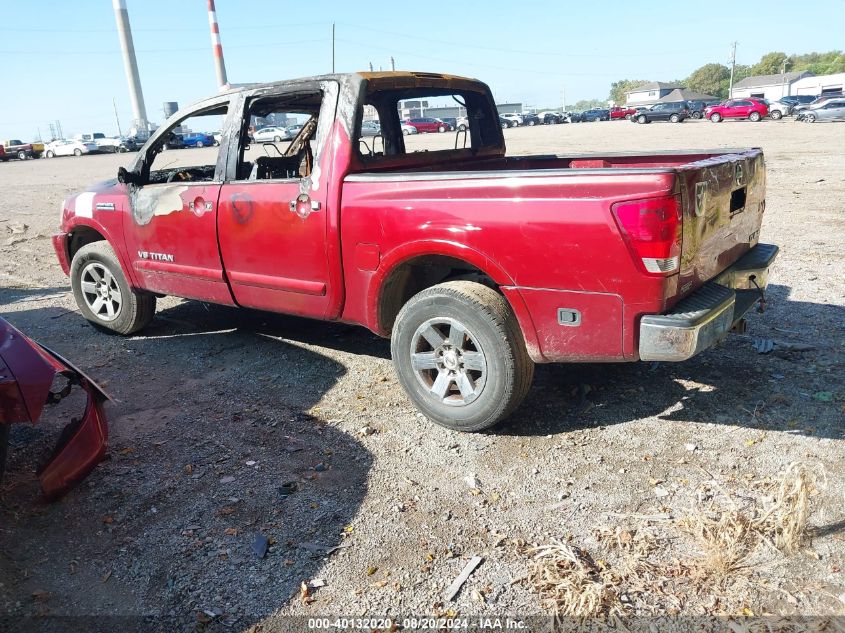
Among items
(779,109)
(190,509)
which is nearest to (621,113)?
(779,109)

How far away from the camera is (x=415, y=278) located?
13.7ft

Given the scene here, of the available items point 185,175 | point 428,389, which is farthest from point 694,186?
point 185,175

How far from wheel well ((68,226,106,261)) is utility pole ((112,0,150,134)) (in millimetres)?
84561

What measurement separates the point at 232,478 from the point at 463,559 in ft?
4.49

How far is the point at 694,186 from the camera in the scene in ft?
10.1

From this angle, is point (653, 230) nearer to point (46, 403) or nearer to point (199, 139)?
point (46, 403)

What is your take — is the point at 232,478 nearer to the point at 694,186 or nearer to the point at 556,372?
the point at 556,372

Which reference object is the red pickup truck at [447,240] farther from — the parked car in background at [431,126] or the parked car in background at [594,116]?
the parked car in background at [594,116]

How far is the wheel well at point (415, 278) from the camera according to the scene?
3870 millimetres

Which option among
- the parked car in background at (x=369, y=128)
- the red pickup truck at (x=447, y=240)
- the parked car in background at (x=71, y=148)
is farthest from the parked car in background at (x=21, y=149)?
the parked car in background at (x=369, y=128)

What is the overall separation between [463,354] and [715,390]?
1711 mm

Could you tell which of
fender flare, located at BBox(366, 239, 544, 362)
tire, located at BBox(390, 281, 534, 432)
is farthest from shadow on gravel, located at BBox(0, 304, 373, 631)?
fender flare, located at BBox(366, 239, 544, 362)

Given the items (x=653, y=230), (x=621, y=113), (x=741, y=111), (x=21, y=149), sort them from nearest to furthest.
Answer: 1. (x=653, y=230)
2. (x=741, y=111)
3. (x=21, y=149)
4. (x=621, y=113)

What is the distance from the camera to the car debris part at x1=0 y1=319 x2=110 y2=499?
2.94 m
